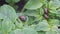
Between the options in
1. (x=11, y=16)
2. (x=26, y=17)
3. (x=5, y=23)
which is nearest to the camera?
(x=5, y=23)

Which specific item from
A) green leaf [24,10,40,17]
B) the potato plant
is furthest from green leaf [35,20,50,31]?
green leaf [24,10,40,17]

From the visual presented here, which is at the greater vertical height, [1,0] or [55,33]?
[1,0]

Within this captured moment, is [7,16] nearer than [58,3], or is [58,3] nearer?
[7,16]

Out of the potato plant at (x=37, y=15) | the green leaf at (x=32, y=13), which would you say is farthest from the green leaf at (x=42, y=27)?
the green leaf at (x=32, y=13)

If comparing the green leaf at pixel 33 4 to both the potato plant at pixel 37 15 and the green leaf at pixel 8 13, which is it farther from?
the green leaf at pixel 8 13

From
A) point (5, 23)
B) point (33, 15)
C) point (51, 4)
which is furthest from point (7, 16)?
point (51, 4)

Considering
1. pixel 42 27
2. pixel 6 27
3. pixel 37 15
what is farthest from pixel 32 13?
pixel 6 27

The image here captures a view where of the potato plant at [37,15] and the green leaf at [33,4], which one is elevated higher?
the green leaf at [33,4]

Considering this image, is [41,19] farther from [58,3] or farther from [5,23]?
[5,23]

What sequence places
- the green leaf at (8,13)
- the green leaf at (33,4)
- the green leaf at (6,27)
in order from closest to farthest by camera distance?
the green leaf at (6,27)
the green leaf at (8,13)
the green leaf at (33,4)
